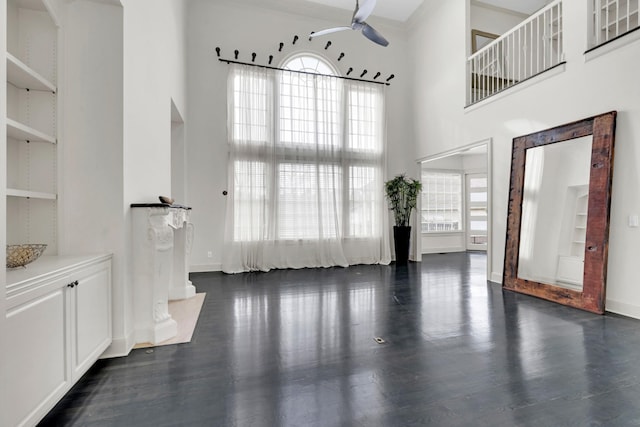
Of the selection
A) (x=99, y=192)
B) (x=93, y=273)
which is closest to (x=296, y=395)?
(x=93, y=273)

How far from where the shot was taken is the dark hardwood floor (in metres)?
1.71

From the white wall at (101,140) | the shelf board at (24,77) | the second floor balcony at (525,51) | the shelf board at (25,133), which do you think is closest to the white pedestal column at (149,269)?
the white wall at (101,140)

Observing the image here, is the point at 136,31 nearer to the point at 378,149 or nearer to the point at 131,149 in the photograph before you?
the point at 131,149

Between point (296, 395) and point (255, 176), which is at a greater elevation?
point (255, 176)

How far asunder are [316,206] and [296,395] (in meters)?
4.45

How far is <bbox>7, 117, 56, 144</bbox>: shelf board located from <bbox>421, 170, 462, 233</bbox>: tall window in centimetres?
796

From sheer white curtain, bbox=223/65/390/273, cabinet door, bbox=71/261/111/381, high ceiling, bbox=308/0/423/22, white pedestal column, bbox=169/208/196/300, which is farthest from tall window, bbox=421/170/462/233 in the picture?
cabinet door, bbox=71/261/111/381

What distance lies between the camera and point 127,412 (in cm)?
175

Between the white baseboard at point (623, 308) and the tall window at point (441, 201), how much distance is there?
16.6 ft

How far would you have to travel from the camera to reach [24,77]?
2029mm

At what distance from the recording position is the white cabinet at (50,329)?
1.40 m

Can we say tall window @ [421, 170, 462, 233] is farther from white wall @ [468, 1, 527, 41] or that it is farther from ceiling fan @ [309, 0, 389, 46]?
ceiling fan @ [309, 0, 389, 46]

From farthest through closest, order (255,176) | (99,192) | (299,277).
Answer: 1. (255,176)
2. (299,277)
3. (99,192)

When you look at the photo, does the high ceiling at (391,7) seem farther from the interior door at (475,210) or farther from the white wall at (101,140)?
the white wall at (101,140)
